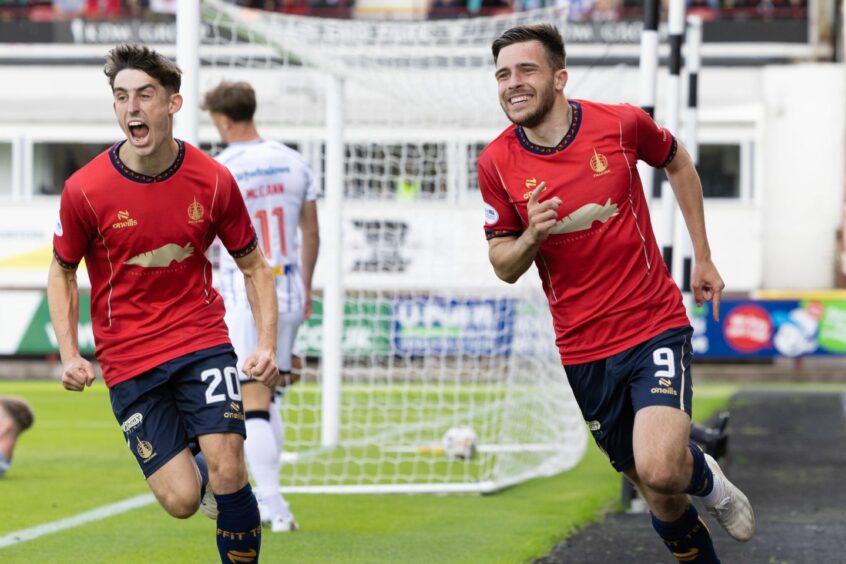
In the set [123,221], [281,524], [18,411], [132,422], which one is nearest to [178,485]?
[132,422]

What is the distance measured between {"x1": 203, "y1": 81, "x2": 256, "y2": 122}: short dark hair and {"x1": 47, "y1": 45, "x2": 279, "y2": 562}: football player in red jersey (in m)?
Result: 2.27

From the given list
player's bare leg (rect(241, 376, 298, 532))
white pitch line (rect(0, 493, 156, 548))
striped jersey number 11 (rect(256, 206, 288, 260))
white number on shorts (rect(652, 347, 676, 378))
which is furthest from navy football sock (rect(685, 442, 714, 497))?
white pitch line (rect(0, 493, 156, 548))

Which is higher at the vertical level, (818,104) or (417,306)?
(818,104)

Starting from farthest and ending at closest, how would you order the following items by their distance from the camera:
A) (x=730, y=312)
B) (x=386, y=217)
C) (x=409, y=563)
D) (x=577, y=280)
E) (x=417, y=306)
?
(x=730, y=312) < (x=417, y=306) < (x=386, y=217) < (x=409, y=563) < (x=577, y=280)

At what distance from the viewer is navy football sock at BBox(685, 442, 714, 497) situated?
5.58 meters

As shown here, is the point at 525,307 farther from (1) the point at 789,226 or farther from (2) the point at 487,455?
(1) the point at 789,226

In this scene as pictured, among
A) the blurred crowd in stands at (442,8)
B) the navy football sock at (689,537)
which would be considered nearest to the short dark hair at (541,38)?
the navy football sock at (689,537)

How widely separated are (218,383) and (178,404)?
0.66 ft

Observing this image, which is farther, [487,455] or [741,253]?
[741,253]

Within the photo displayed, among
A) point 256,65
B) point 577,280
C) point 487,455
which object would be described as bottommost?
point 487,455

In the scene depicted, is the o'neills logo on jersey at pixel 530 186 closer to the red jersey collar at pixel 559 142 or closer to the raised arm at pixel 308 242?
the red jersey collar at pixel 559 142

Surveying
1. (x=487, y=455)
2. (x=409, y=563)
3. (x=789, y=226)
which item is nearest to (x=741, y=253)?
(x=789, y=226)

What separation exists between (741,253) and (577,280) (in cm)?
2346

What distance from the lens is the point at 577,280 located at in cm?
568
